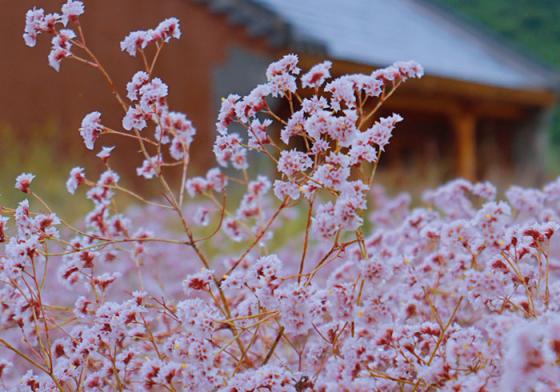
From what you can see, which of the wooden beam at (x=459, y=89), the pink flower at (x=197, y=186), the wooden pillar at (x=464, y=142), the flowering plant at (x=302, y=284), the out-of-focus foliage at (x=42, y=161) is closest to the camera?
the flowering plant at (x=302, y=284)

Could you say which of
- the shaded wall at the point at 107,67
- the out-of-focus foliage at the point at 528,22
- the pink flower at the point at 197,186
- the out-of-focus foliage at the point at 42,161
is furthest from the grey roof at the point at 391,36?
the pink flower at the point at 197,186

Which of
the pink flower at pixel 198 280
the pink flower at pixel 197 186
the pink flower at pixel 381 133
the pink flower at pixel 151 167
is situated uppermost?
the pink flower at pixel 197 186

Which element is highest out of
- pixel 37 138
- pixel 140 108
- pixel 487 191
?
pixel 37 138

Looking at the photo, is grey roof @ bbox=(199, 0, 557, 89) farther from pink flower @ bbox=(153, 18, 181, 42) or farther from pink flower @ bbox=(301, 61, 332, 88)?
pink flower @ bbox=(301, 61, 332, 88)

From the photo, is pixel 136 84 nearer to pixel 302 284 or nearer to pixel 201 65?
pixel 302 284

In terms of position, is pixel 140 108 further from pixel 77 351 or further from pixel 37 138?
pixel 37 138

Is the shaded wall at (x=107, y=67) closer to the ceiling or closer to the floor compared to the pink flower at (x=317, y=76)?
closer to the ceiling

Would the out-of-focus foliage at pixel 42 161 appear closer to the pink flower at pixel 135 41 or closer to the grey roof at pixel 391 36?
the grey roof at pixel 391 36

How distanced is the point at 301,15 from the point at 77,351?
7.40 m

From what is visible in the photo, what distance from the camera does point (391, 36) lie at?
989cm

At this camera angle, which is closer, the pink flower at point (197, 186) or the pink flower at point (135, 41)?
the pink flower at point (135, 41)

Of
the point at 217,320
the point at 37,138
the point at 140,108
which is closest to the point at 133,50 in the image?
the point at 140,108

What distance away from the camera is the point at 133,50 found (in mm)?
1605

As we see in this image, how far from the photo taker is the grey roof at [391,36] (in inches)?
280
